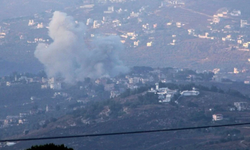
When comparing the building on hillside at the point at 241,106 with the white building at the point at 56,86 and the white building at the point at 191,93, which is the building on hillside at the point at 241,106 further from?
the white building at the point at 56,86

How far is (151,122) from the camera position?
55562mm

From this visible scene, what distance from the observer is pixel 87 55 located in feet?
292

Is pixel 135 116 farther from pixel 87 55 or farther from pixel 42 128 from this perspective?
pixel 87 55

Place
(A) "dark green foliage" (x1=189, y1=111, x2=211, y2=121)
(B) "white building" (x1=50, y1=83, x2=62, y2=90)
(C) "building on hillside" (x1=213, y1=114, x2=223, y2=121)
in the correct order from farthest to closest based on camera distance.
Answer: (B) "white building" (x1=50, y1=83, x2=62, y2=90) < (A) "dark green foliage" (x1=189, y1=111, x2=211, y2=121) < (C) "building on hillside" (x1=213, y1=114, x2=223, y2=121)

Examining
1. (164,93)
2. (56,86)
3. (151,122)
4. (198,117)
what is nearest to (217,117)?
(198,117)

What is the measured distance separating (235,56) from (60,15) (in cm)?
2543

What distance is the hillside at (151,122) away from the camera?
158ft

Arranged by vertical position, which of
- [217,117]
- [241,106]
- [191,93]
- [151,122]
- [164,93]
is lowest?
[151,122]

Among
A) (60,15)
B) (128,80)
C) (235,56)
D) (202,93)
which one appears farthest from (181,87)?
(235,56)

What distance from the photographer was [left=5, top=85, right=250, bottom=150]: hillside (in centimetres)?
4822

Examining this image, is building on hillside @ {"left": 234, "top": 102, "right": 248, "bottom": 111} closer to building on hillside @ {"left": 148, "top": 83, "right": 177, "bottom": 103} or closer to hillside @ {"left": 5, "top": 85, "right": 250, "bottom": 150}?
hillside @ {"left": 5, "top": 85, "right": 250, "bottom": 150}

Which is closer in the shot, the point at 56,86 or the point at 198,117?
the point at 198,117

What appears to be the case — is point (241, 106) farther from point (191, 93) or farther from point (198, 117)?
point (191, 93)

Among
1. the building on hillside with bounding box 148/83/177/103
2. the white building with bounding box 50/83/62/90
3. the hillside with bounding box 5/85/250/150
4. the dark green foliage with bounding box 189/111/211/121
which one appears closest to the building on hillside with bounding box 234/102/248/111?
the hillside with bounding box 5/85/250/150
